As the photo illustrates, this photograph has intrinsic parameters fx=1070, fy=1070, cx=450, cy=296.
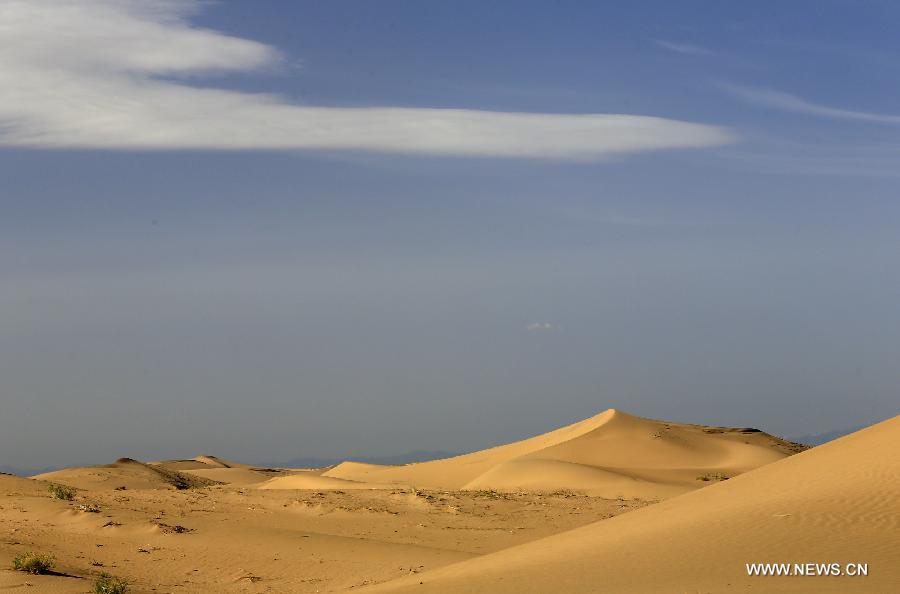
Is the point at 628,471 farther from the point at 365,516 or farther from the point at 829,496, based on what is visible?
the point at 829,496

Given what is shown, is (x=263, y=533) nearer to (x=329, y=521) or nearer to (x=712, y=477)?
(x=329, y=521)

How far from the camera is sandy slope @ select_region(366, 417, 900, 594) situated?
1385cm

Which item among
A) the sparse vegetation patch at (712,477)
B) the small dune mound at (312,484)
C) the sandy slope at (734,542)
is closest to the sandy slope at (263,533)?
the sandy slope at (734,542)

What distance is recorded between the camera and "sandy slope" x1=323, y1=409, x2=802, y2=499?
3644 centimetres

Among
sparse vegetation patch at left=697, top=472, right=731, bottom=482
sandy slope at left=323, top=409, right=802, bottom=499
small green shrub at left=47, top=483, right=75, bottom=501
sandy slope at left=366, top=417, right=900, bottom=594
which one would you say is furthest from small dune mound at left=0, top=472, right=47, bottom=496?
sparse vegetation patch at left=697, top=472, right=731, bottom=482

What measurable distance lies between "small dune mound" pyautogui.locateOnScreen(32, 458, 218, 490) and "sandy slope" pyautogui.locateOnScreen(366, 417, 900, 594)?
26.1 meters

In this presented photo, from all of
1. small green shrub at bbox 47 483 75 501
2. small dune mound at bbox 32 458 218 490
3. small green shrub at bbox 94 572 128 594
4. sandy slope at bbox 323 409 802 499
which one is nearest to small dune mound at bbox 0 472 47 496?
small green shrub at bbox 47 483 75 501

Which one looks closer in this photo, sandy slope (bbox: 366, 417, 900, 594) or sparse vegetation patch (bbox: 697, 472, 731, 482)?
sandy slope (bbox: 366, 417, 900, 594)

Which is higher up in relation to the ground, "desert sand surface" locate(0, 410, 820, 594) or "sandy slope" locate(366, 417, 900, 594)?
"sandy slope" locate(366, 417, 900, 594)

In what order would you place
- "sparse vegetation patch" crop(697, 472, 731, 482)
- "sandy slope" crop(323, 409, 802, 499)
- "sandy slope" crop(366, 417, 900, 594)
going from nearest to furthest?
"sandy slope" crop(366, 417, 900, 594) → "sandy slope" crop(323, 409, 802, 499) → "sparse vegetation patch" crop(697, 472, 731, 482)

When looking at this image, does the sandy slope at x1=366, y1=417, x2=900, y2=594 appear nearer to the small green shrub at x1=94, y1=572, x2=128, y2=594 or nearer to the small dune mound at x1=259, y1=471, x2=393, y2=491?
the small green shrub at x1=94, y1=572, x2=128, y2=594

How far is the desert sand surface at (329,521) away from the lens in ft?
65.2

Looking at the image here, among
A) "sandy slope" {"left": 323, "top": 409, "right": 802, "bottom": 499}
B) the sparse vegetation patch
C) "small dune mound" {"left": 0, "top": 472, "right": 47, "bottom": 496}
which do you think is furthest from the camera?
the sparse vegetation patch

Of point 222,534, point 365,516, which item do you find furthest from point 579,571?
point 365,516
